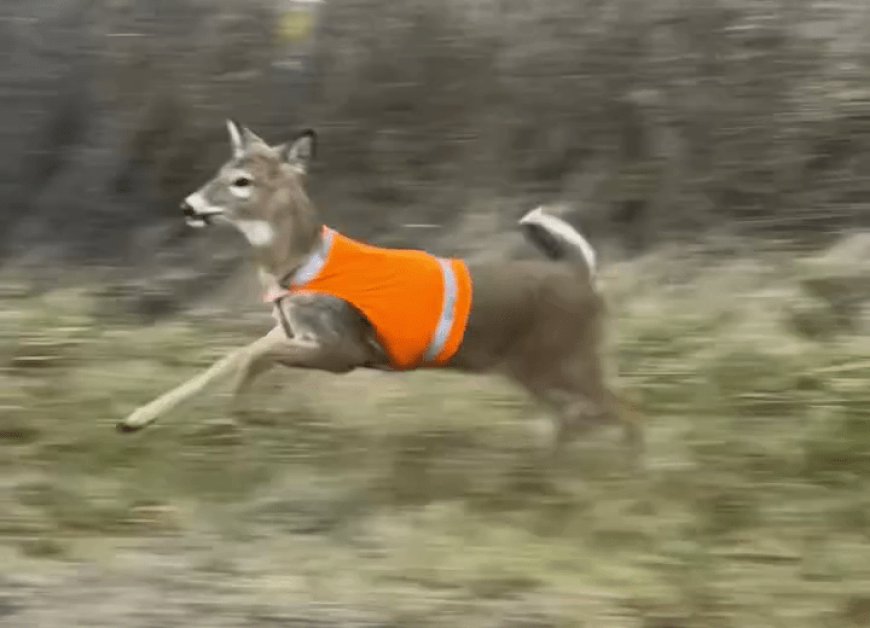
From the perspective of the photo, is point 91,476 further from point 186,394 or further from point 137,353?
point 137,353

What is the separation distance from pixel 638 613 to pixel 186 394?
71.7 inches

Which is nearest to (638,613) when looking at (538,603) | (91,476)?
(538,603)

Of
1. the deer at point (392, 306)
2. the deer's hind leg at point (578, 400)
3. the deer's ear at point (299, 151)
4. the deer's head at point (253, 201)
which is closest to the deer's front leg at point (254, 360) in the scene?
the deer at point (392, 306)

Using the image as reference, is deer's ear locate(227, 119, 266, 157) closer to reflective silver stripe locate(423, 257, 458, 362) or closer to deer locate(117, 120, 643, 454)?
deer locate(117, 120, 643, 454)

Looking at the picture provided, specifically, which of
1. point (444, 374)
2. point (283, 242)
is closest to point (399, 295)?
point (283, 242)

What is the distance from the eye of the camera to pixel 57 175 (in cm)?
813

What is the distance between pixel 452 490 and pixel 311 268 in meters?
0.99

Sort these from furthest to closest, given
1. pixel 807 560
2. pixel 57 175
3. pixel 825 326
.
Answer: pixel 57 175
pixel 825 326
pixel 807 560

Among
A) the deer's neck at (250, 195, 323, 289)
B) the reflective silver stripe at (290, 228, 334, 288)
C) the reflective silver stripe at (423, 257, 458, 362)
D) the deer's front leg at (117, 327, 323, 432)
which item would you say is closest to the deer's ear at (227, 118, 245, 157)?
the deer's neck at (250, 195, 323, 289)

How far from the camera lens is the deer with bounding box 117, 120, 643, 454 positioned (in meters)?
4.94

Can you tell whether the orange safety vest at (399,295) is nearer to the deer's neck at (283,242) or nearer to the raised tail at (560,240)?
the deer's neck at (283,242)

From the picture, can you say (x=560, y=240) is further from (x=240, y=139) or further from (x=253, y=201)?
(x=240, y=139)

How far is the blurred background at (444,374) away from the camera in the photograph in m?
4.49

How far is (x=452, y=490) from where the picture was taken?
5051 mm
